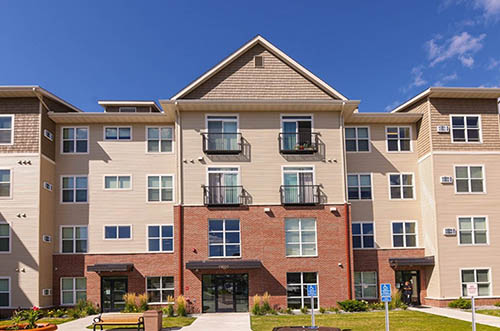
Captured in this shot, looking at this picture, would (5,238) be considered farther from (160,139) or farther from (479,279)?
(479,279)

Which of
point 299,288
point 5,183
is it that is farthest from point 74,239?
point 299,288

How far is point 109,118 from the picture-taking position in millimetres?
25828

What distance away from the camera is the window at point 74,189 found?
2575 cm

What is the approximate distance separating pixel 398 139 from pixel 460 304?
29.3ft

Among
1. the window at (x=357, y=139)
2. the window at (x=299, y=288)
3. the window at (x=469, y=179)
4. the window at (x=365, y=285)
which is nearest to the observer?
the window at (x=299, y=288)

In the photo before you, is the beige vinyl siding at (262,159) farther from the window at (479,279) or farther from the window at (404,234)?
the window at (479,279)

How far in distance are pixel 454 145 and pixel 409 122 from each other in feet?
8.86

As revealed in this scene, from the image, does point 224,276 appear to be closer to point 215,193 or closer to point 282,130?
point 215,193

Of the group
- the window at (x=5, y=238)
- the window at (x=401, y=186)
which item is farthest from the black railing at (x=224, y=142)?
the window at (x=5, y=238)

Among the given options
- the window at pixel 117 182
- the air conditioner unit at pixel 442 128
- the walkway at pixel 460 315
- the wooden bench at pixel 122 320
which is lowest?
the walkway at pixel 460 315

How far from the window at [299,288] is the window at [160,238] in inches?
244

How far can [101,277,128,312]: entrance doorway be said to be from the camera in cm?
2475

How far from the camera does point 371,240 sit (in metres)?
26.3

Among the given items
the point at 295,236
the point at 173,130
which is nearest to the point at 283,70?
the point at 173,130
